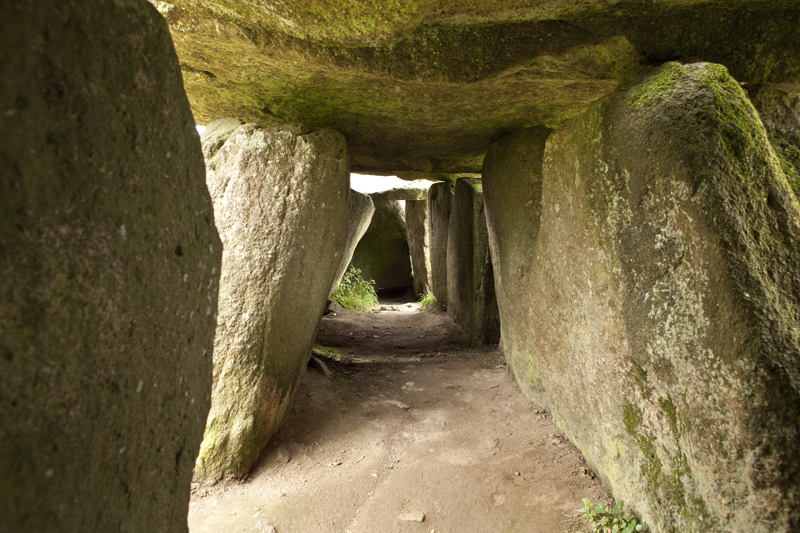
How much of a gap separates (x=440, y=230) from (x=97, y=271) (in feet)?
19.5

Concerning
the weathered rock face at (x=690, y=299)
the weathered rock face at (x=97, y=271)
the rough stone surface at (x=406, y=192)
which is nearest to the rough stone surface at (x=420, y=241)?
the rough stone surface at (x=406, y=192)

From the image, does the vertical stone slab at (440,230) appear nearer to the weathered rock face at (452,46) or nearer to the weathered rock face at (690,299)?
the weathered rock face at (452,46)

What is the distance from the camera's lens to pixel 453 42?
2.37m

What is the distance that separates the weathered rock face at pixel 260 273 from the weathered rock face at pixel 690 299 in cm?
157

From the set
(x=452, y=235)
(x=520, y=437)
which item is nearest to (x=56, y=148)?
(x=520, y=437)

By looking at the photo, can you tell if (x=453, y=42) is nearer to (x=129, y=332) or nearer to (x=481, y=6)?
(x=481, y=6)

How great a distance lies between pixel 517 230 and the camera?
357cm

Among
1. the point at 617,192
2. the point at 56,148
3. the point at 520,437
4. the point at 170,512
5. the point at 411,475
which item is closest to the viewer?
the point at 56,148

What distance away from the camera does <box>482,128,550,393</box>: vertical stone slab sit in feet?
11.2

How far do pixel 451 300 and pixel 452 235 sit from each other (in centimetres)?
91

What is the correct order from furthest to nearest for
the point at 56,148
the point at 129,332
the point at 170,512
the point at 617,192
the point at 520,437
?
the point at 520,437
the point at 617,192
the point at 170,512
the point at 129,332
the point at 56,148

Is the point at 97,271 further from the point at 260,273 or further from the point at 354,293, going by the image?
the point at 354,293

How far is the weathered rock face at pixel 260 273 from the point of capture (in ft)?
9.16

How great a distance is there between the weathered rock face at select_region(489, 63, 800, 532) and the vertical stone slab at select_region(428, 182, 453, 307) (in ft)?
13.1
